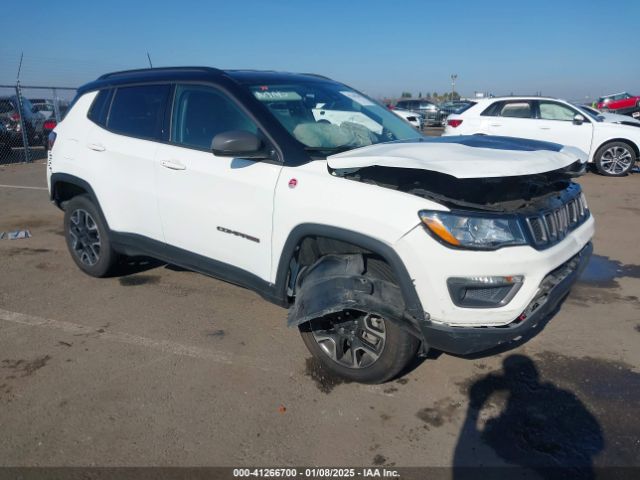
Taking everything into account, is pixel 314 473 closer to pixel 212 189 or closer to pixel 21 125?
pixel 212 189

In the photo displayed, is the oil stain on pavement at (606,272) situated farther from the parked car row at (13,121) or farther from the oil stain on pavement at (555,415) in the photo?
the parked car row at (13,121)

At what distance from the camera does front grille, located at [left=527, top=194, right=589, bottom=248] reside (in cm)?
274

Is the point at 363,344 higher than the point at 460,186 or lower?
lower

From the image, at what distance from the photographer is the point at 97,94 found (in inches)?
184

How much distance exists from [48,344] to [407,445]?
103 inches

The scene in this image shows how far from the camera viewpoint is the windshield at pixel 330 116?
3482mm

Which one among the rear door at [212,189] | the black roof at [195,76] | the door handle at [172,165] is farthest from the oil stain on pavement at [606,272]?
the door handle at [172,165]

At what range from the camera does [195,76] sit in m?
3.78

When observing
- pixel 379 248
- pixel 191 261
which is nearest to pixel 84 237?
pixel 191 261

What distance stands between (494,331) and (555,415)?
0.71 m

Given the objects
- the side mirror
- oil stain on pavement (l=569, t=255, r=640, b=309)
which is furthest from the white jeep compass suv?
oil stain on pavement (l=569, t=255, r=640, b=309)

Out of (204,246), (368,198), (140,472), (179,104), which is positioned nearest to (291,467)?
(140,472)

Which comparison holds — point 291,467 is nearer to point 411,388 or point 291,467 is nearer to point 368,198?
point 411,388

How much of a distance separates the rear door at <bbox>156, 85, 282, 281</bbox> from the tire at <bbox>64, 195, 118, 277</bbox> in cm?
97
